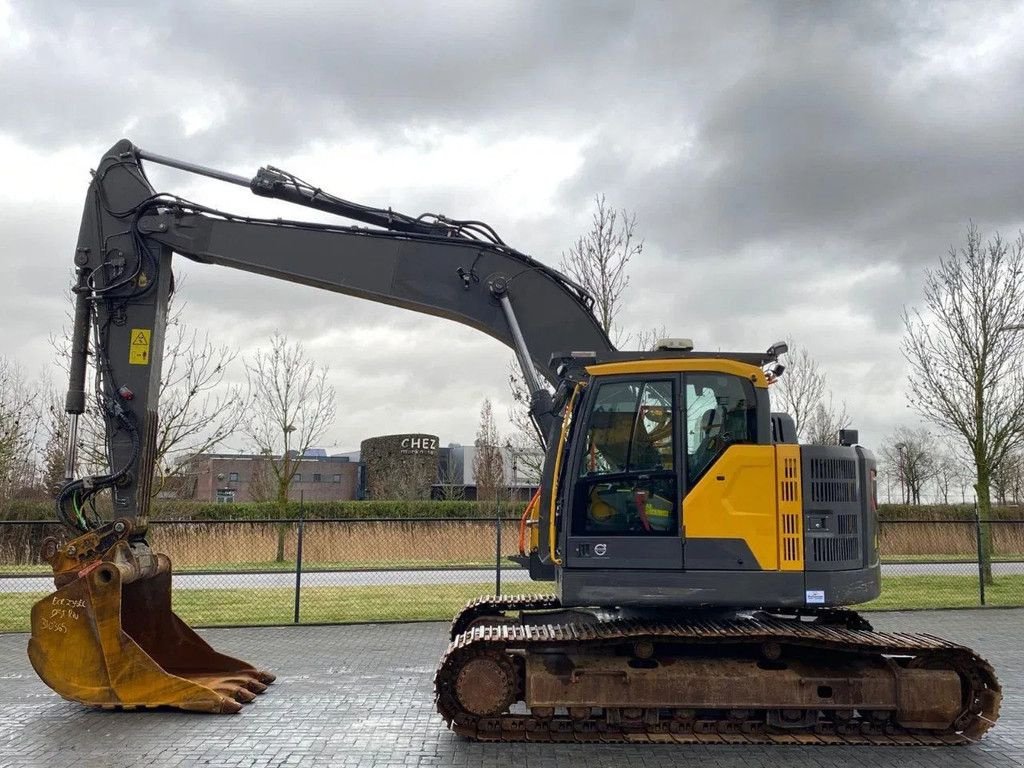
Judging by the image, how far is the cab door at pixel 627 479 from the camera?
680cm

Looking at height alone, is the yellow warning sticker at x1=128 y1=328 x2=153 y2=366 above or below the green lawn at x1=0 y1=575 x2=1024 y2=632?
above

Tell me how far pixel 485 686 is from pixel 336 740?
1.17m

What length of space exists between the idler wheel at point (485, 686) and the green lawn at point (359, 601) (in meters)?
6.92

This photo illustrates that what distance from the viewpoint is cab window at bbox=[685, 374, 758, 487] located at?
689 centimetres

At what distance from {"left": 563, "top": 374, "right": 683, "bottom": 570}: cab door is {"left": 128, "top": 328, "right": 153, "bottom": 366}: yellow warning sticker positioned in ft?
13.5

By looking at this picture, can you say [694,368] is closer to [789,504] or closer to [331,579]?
[789,504]

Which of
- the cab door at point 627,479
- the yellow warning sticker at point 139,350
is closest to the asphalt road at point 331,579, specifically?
the yellow warning sticker at point 139,350

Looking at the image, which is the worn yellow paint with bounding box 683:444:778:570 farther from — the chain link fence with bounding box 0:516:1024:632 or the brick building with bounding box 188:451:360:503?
the brick building with bounding box 188:451:360:503

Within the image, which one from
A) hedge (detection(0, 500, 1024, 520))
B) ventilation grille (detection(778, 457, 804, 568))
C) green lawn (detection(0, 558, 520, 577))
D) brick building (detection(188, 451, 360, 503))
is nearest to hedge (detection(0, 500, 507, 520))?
hedge (detection(0, 500, 1024, 520))

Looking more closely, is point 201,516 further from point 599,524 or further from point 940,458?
point 940,458

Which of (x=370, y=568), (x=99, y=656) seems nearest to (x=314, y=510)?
(x=370, y=568)

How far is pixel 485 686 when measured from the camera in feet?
22.4

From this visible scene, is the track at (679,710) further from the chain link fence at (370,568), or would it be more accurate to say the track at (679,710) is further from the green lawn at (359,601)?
the chain link fence at (370,568)

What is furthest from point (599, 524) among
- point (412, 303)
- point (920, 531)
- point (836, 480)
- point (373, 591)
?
point (920, 531)
